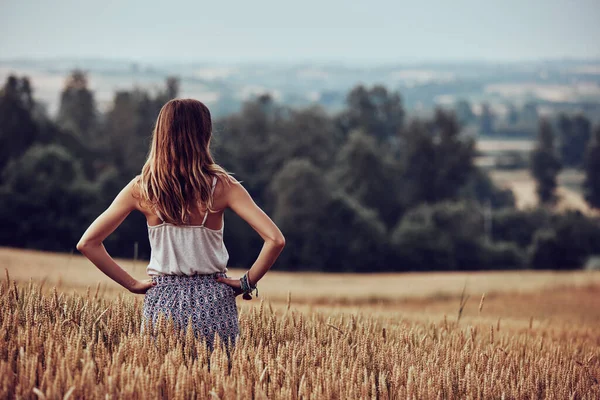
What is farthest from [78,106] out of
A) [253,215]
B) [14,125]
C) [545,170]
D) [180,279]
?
[253,215]

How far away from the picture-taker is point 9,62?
188 m

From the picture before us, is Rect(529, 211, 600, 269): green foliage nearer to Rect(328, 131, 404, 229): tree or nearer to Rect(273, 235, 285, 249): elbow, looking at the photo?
Rect(328, 131, 404, 229): tree

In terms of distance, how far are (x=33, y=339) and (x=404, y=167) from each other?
108 m

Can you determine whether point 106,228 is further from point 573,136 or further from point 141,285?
point 573,136

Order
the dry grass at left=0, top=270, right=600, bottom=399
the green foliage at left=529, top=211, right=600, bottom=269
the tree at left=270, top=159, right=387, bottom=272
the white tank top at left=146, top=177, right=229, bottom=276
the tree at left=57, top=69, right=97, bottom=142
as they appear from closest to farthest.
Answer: the dry grass at left=0, top=270, right=600, bottom=399 < the white tank top at left=146, top=177, right=229, bottom=276 < the tree at left=270, top=159, right=387, bottom=272 < the green foliage at left=529, top=211, right=600, bottom=269 < the tree at left=57, top=69, right=97, bottom=142

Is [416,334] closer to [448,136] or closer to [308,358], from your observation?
[308,358]

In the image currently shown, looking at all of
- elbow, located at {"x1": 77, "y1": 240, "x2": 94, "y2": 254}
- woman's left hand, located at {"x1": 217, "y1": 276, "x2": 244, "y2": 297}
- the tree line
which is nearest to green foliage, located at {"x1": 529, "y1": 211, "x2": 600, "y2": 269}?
the tree line

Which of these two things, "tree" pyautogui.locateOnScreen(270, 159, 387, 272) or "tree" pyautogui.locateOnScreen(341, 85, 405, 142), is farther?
"tree" pyautogui.locateOnScreen(341, 85, 405, 142)

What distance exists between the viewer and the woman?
525 centimetres

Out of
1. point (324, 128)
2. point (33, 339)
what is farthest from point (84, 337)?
point (324, 128)

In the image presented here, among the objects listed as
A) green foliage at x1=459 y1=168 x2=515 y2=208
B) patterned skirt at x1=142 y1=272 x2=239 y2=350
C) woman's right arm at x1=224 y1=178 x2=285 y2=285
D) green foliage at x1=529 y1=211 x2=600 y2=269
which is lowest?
green foliage at x1=529 y1=211 x2=600 y2=269

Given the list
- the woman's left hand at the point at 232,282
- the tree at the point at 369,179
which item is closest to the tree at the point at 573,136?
the tree at the point at 369,179

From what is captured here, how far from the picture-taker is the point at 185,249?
543 centimetres

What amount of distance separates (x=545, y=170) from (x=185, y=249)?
14386 centimetres
